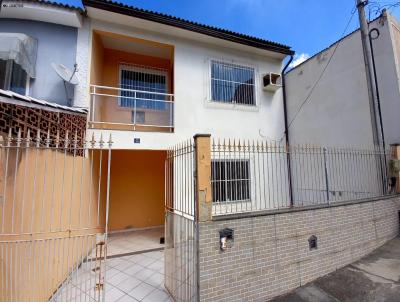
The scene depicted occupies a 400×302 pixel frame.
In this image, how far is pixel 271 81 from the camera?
1018 centimetres

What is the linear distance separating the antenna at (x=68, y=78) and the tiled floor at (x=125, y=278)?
16.9 ft

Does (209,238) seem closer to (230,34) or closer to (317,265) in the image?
(317,265)

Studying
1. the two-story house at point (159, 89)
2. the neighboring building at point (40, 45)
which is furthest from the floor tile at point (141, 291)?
the neighboring building at point (40, 45)

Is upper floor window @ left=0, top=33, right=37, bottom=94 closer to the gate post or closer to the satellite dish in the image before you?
the satellite dish

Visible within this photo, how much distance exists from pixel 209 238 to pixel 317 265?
319 cm

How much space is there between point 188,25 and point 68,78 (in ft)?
15.4

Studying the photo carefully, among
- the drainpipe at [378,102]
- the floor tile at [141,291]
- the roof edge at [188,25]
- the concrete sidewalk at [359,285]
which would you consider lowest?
the floor tile at [141,291]

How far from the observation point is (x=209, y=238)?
4148 mm

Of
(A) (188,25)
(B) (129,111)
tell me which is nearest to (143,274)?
(B) (129,111)

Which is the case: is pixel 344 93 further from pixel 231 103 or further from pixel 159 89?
pixel 159 89

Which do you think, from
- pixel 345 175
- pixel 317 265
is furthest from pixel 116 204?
pixel 345 175

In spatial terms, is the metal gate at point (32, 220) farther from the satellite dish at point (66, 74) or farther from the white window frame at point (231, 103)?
the white window frame at point (231, 103)

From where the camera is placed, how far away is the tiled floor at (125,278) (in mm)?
4897

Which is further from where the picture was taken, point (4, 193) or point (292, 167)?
point (292, 167)
